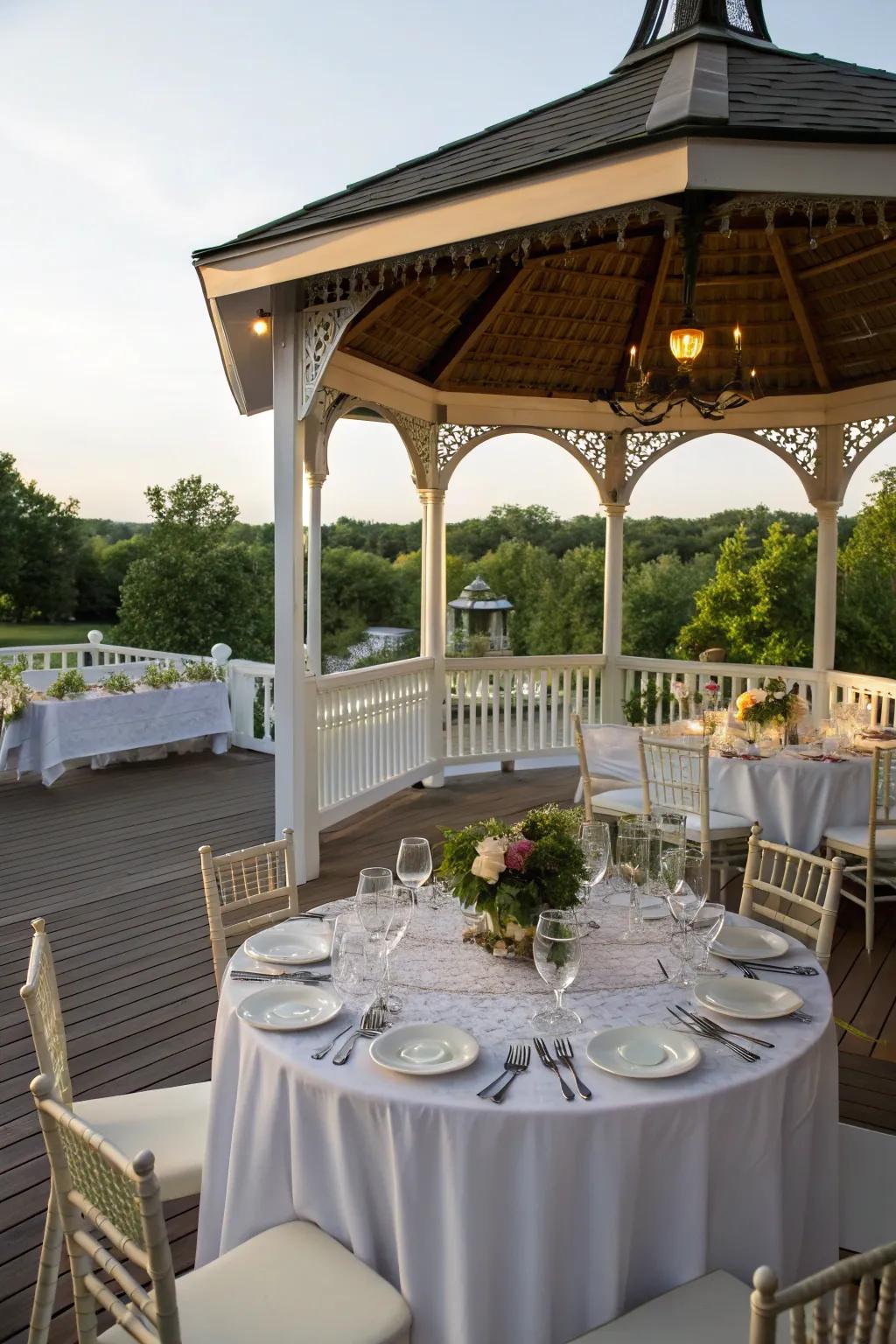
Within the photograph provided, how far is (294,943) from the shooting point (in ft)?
8.28

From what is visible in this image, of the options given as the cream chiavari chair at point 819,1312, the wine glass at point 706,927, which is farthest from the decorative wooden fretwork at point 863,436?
the cream chiavari chair at point 819,1312

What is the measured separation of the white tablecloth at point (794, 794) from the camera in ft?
16.8

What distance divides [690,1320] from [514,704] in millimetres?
7728

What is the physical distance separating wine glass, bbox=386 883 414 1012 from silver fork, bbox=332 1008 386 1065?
0.17 feet

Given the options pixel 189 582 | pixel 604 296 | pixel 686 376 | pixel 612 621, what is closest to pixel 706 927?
pixel 686 376

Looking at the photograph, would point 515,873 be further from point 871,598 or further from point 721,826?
point 871,598

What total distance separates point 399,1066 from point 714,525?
19.0m

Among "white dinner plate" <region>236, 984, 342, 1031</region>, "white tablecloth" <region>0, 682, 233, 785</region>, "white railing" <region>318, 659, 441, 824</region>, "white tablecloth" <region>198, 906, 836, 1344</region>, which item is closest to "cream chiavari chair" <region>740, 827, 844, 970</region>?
"white tablecloth" <region>198, 906, 836, 1344</region>

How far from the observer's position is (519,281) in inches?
290

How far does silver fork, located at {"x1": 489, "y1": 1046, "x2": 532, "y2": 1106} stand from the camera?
5.76 feet

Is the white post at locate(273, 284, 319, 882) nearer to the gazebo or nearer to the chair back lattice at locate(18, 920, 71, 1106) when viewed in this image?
the gazebo

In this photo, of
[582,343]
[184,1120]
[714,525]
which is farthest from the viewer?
[714,525]

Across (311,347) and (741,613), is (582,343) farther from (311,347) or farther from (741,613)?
(741,613)

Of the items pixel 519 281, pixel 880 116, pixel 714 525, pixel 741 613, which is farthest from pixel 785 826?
pixel 714 525
